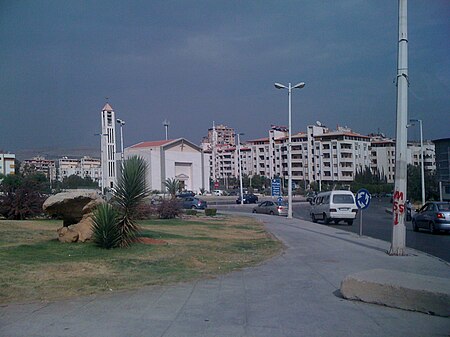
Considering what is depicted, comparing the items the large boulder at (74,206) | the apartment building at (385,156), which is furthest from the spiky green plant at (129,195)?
the apartment building at (385,156)

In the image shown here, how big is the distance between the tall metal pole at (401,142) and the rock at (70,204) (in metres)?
9.97

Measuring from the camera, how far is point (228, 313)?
849cm

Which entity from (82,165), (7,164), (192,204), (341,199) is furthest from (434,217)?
(82,165)

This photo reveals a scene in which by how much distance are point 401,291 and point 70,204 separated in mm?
12579

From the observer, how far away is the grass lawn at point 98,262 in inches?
414

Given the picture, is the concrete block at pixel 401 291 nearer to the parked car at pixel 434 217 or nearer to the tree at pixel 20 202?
the parked car at pixel 434 217

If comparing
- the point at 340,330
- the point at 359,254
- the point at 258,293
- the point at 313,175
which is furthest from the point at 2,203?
the point at 313,175

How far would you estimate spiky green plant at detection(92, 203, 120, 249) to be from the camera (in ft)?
51.7

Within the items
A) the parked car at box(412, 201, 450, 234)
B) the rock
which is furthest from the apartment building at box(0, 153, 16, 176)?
the parked car at box(412, 201, 450, 234)

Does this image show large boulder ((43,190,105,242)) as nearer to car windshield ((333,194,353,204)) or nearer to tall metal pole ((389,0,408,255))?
tall metal pole ((389,0,408,255))

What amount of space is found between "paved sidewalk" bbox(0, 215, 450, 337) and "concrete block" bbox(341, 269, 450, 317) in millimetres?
162

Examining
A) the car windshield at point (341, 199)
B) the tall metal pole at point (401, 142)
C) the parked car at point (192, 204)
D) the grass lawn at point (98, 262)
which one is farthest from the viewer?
the parked car at point (192, 204)

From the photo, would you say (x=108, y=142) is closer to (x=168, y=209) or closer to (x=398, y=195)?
(x=168, y=209)

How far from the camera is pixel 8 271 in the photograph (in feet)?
38.0
